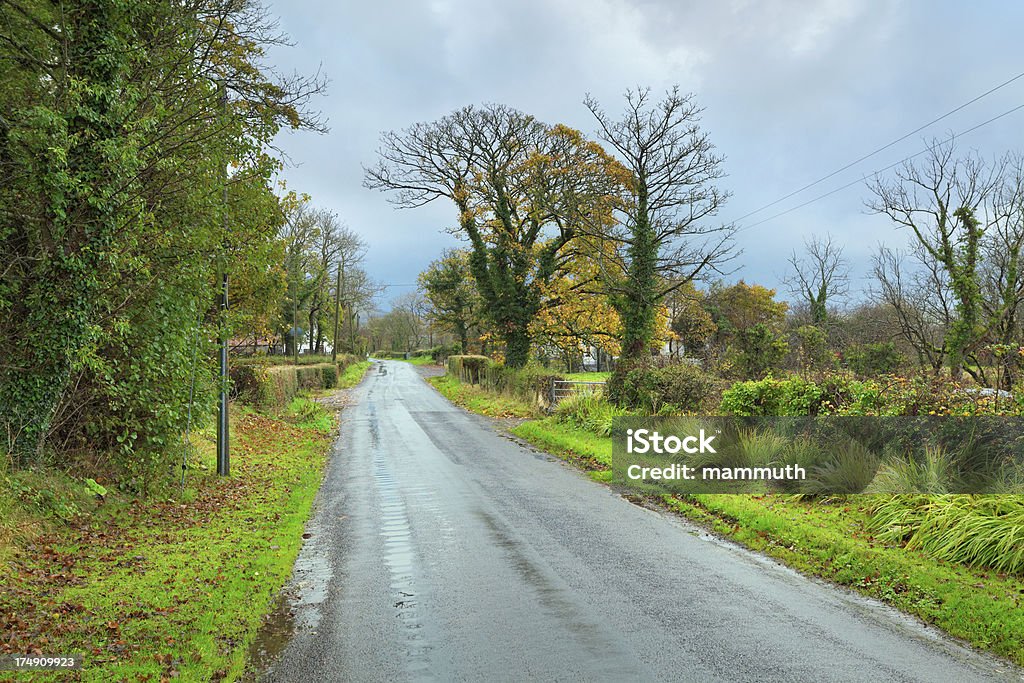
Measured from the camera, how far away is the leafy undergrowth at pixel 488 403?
81.0ft

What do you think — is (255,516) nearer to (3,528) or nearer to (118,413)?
(118,413)

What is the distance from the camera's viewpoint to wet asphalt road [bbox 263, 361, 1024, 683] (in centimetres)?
479

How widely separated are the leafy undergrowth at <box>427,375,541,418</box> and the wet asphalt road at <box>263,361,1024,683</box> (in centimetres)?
1374

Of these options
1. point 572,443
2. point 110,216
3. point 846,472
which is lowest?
point 572,443

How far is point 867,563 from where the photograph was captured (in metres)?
7.00

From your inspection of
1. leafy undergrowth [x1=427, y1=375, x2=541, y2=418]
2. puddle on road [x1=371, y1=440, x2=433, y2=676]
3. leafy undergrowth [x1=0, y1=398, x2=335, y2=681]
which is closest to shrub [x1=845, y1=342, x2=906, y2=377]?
leafy undergrowth [x1=427, y1=375, x2=541, y2=418]

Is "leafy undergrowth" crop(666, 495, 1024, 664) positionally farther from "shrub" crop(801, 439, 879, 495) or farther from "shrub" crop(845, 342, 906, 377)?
"shrub" crop(845, 342, 906, 377)

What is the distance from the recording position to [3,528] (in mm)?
6555

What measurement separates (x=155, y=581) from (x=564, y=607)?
3.72m

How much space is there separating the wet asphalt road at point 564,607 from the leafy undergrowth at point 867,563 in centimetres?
27

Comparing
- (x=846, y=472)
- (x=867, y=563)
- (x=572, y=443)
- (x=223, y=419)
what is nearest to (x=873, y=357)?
(x=572, y=443)

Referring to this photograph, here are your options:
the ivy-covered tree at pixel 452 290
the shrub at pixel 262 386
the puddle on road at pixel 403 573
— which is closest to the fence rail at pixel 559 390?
the shrub at pixel 262 386

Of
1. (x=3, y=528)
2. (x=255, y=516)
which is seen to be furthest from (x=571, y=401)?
(x=3, y=528)

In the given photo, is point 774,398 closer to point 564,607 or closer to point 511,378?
point 564,607
